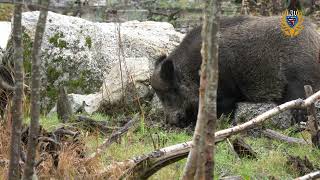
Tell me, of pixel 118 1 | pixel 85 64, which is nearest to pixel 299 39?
pixel 85 64

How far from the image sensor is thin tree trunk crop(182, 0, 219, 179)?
12.2 feet

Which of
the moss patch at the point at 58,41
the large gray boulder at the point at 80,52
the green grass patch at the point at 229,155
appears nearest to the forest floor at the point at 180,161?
the green grass patch at the point at 229,155

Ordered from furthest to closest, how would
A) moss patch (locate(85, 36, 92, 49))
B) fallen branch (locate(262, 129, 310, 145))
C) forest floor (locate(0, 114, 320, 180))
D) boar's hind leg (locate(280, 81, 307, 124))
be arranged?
moss patch (locate(85, 36, 92, 49)) → boar's hind leg (locate(280, 81, 307, 124)) → fallen branch (locate(262, 129, 310, 145)) → forest floor (locate(0, 114, 320, 180))

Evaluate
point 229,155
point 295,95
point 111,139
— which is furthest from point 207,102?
point 295,95

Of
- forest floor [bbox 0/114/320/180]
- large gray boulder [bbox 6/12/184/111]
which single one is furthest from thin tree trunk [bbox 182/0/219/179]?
large gray boulder [bbox 6/12/184/111]

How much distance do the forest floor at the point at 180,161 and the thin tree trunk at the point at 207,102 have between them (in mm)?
1228

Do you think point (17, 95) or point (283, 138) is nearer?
point (17, 95)

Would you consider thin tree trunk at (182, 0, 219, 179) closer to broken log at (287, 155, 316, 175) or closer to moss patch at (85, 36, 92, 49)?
broken log at (287, 155, 316, 175)

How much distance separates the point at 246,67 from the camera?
8961mm

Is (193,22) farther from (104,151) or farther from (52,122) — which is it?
(104,151)

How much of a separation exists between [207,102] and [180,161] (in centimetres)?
219

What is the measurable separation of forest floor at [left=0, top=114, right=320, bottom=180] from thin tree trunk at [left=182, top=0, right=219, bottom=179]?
123 cm

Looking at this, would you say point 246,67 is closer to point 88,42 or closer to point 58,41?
point 88,42

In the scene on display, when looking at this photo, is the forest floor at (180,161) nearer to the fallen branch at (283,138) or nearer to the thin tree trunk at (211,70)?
the fallen branch at (283,138)
